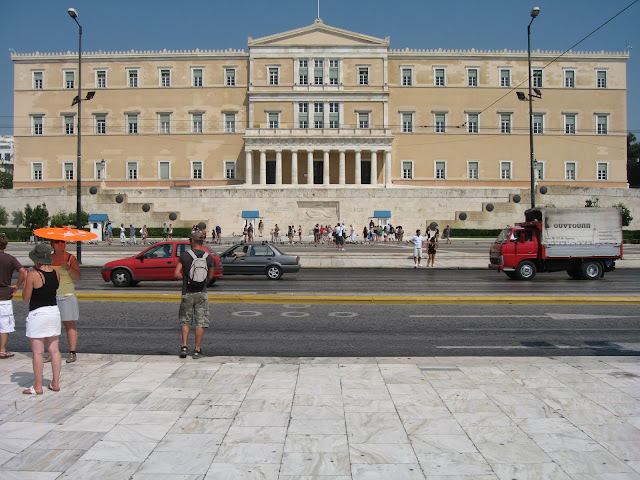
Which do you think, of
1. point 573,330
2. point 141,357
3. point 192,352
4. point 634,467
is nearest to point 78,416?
point 141,357

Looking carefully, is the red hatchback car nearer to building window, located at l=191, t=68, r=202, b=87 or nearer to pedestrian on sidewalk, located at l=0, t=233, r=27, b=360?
pedestrian on sidewalk, located at l=0, t=233, r=27, b=360

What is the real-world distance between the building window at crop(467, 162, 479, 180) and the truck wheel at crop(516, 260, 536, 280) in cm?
4646

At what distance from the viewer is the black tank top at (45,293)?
7191 mm

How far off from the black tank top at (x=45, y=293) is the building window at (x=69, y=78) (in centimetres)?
6895

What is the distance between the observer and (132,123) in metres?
A: 68.1

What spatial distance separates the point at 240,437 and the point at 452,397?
263cm

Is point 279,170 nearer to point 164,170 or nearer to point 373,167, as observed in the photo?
point 373,167

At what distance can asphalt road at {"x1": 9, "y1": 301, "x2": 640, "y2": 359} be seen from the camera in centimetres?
977

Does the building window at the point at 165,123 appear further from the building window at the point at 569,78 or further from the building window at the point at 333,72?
the building window at the point at 569,78

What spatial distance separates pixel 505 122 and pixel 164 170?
135 ft

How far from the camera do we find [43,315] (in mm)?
7152

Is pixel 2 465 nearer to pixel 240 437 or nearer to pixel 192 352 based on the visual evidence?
pixel 240 437

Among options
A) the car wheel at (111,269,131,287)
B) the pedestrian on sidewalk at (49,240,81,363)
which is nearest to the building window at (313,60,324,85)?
the car wheel at (111,269,131,287)

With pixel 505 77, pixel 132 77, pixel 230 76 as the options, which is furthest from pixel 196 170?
pixel 505 77
